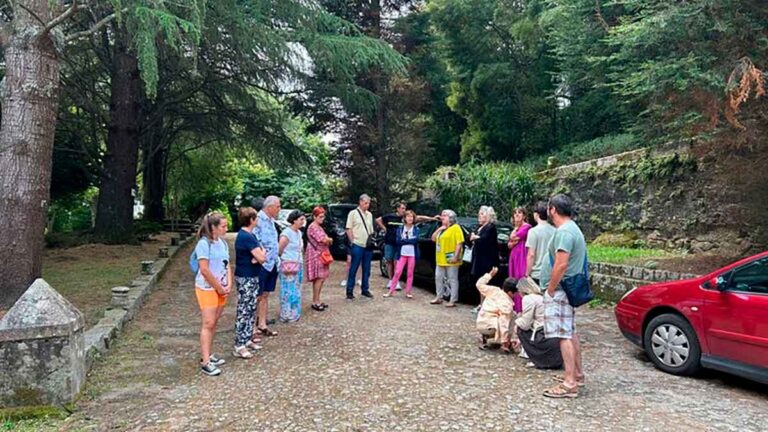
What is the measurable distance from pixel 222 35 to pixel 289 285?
5648 millimetres

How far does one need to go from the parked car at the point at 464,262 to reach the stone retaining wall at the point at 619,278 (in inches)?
64.6

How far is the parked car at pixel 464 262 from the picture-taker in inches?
299

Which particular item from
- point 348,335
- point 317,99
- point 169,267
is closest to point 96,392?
point 348,335

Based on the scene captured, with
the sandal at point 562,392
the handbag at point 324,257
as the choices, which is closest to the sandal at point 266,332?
the handbag at point 324,257

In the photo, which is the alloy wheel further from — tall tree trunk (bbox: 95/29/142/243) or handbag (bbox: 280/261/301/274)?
tall tree trunk (bbox: 95/29/142/243)

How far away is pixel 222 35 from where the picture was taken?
375 inches

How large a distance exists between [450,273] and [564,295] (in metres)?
3.50

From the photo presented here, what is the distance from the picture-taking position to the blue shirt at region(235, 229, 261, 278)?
5055 millimetres

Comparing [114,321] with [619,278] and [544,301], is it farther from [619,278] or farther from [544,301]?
[619,278]

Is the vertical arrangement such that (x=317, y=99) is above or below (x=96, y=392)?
above

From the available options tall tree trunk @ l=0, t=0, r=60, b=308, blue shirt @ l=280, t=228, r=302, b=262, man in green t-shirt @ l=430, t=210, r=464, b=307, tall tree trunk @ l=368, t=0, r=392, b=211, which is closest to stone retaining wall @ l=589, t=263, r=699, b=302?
man in green t-shirt @ l=430, t=210, r=464, b=307

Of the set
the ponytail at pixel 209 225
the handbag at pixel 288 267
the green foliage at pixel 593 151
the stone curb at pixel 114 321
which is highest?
the green foliage at pixel 593 151

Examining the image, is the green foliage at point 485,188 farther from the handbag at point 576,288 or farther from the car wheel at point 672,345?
the handbag at point 576,288

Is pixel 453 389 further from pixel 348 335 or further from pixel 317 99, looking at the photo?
pixel 317 99
